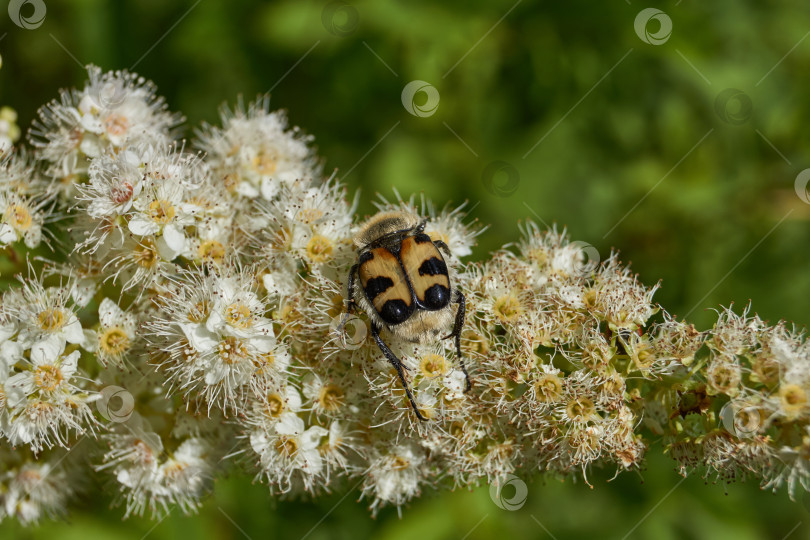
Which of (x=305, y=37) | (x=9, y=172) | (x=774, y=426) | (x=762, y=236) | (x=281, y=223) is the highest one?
(x=762, y=236)

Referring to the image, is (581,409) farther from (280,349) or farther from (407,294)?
(280,349)

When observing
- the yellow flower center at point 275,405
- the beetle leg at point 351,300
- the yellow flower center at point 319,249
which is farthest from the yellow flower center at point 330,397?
the yellow flower center at point 319,249

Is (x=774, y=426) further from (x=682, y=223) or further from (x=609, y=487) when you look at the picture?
(x=682, y=223)

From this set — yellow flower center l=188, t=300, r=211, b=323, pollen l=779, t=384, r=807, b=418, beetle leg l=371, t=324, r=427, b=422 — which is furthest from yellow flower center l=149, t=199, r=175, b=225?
pollen l=779, t=384, r=807, b=418

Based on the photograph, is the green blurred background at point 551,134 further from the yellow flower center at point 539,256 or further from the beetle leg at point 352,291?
the beetle leg at point 352,291

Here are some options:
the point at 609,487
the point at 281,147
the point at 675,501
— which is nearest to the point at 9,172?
the point at 281,147

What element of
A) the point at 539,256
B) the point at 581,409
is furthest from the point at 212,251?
the point at 581,409
